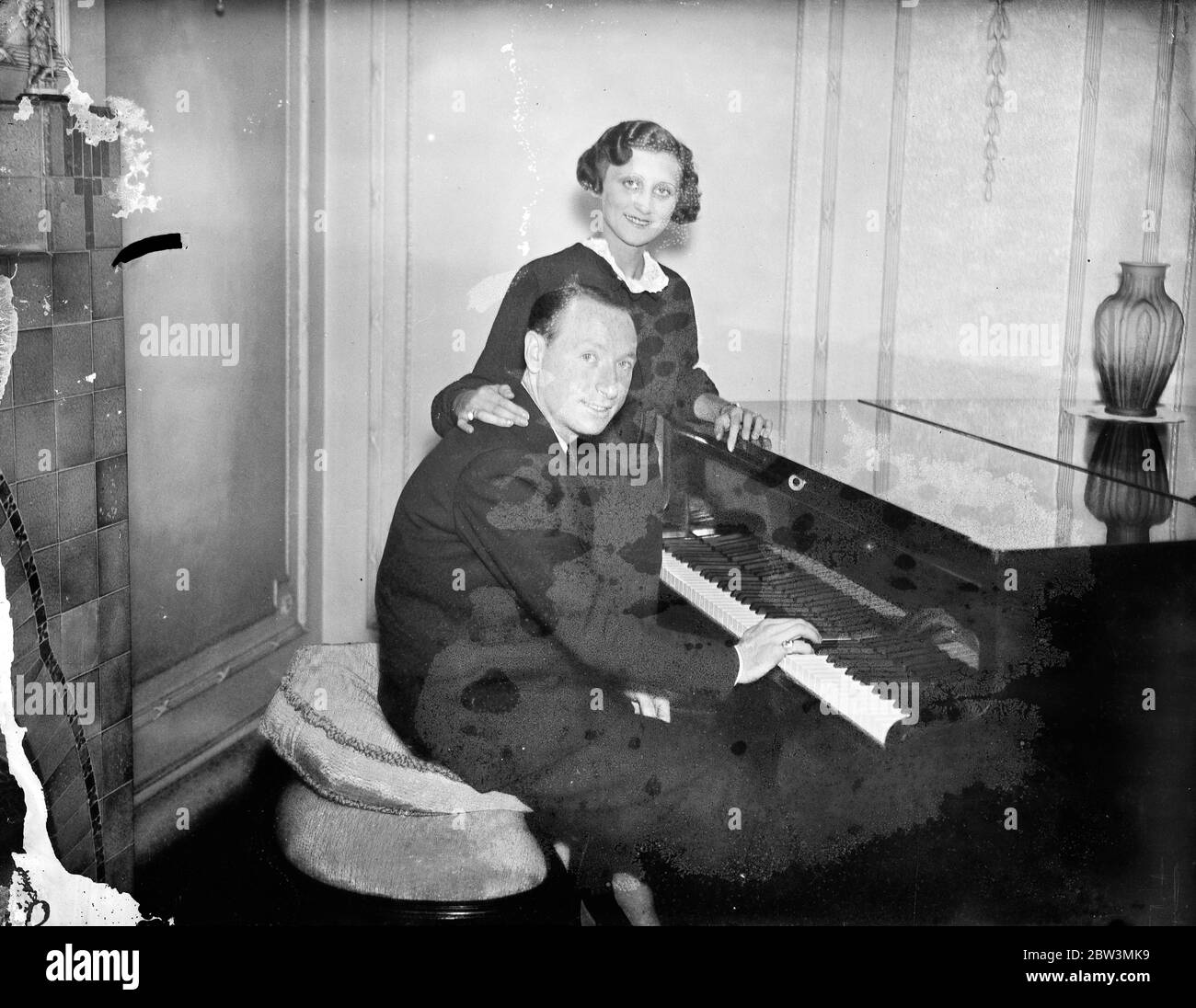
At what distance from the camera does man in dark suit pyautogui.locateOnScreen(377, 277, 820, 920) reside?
215 cm

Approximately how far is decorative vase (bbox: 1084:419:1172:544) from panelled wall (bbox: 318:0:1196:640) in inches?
4.5

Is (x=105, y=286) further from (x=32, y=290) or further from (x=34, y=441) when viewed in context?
(x=34, y=441)

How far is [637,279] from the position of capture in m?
2.34

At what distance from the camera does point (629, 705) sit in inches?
86.0

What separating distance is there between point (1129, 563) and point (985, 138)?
1.01 m

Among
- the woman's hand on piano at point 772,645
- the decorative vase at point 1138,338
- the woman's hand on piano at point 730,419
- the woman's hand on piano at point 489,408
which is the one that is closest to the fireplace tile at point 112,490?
the woman's hand on piano at point 489,408

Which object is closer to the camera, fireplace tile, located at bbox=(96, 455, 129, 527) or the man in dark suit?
the man in dark suit

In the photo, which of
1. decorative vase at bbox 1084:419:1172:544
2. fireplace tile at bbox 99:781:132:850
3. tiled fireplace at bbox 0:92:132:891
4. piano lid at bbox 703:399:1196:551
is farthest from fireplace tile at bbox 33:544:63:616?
decorative vase at bbox 1084:419:1172:544

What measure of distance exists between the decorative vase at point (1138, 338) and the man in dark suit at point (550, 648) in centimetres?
98

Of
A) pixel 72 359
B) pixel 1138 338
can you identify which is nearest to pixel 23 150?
pixel 72 359

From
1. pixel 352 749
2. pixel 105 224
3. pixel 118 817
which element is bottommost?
pixel 118 817

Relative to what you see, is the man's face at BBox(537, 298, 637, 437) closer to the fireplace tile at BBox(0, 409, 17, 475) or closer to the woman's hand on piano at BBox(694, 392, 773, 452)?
the woman's hand on piano at BBox(694, 392, 773, 452)

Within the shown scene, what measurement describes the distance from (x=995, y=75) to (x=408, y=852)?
1.82 metres
